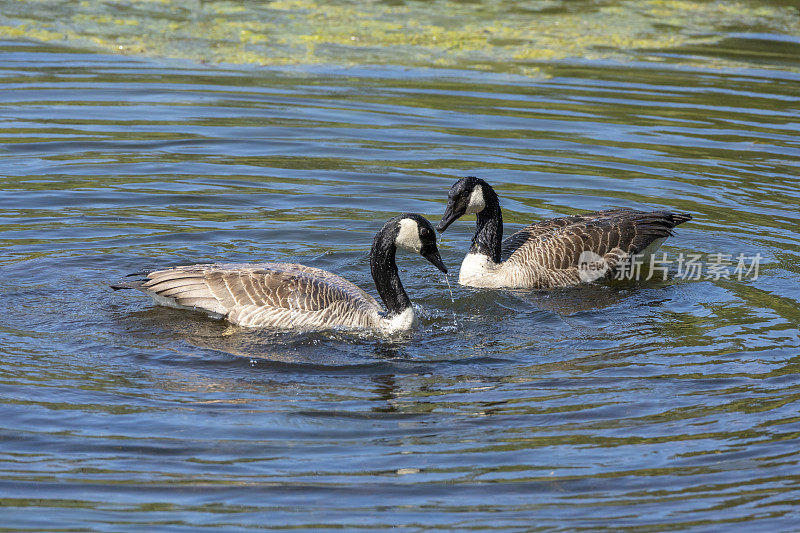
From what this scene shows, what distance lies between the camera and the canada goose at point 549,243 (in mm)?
12234

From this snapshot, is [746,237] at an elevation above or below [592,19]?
below

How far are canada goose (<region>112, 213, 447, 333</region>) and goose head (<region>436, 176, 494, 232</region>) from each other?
1.60m

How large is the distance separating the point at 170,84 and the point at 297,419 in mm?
11524

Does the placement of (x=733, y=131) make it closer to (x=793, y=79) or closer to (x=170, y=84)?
(x=793, y=79)

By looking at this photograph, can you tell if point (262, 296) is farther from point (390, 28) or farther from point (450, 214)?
point (390, 28)

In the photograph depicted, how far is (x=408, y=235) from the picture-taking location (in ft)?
34.4

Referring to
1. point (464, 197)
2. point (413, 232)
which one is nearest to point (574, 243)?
point (464, 197)

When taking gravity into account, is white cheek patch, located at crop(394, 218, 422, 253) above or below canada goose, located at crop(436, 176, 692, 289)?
above

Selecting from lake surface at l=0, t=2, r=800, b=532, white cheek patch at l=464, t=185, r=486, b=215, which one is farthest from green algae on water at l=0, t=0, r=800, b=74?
white cheek patch at l=464, t=185, r=486, b=215

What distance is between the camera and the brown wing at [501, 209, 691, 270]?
1227 centimetres

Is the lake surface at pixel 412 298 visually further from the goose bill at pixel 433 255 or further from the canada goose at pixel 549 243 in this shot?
the goose bill at pixel 433 255

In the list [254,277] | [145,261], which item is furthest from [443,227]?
[145,261]

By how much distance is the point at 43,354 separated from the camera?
9344 mm

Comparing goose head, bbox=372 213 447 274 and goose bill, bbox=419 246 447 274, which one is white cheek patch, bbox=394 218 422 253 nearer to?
goose head, bbox=372 213 447 274
